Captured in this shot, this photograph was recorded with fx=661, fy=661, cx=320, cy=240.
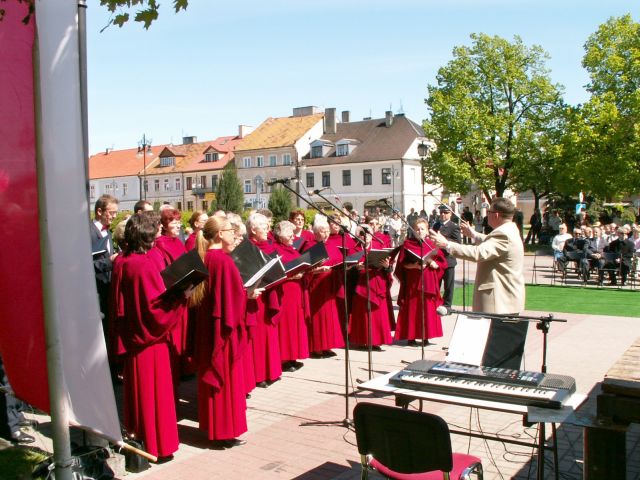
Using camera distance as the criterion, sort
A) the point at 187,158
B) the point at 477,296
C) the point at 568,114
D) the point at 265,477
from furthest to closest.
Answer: the point at 187,158, the point at 568,114, the point at 477,296, the point at 265,477

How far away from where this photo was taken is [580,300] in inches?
663

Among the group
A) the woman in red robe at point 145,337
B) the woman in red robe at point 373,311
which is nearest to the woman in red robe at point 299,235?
the woman in red robe at point 373,311

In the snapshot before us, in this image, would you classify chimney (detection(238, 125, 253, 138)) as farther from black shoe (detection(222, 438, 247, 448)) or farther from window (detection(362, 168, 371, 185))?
black shoe (detection(222, 438, 247, 448))

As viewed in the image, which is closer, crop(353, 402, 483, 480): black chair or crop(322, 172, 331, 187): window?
crop(353, 402, 483, 480): black chair

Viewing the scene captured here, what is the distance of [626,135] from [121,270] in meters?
33.1

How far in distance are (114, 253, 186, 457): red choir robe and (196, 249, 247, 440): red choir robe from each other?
1.37ft

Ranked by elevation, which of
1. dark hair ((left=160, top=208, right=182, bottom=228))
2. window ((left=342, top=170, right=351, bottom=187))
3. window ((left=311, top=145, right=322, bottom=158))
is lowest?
dark hair ((left=160, top=208, right=182, bottom=228))

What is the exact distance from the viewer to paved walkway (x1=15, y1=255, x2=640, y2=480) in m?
5.68

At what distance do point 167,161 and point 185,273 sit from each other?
82.5 meters

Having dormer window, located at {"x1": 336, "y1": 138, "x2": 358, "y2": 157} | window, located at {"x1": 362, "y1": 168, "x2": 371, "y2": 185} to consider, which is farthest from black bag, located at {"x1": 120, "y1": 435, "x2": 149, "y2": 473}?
dormer window, located at {"x1": 336, "y1": 138, "x2": 358, "y2": 157}

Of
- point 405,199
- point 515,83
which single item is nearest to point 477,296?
point 515,83

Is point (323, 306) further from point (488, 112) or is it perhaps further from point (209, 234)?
point (488, 112)

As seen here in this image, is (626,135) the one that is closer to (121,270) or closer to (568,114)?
(568,114)

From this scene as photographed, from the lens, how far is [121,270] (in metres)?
5.74
